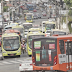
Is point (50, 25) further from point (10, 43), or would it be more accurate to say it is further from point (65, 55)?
point (65, 55)

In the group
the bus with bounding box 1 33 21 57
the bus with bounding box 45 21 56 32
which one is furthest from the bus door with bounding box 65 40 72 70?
the bus with bounding box 45 21 56 32

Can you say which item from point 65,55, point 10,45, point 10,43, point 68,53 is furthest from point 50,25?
point 65,55

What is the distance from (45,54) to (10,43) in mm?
13968

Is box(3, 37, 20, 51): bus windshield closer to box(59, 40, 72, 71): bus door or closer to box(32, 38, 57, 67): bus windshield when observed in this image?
box(32, 38, 57, 67): bus windshield

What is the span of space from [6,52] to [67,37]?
1393 centimetres

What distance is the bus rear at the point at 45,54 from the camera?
18.7 meters

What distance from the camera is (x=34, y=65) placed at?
19.0m

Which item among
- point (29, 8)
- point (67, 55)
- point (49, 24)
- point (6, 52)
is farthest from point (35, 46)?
point (29, 8)

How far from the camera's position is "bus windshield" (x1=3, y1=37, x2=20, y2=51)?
105 ft

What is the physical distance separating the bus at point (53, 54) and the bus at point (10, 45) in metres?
13.2

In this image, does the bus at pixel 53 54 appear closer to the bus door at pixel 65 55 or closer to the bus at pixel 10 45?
the bus door at pixel 65 55

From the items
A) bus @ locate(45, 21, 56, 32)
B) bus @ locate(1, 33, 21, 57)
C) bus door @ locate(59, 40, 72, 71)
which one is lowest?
bus @ locate(45, 21, 56, 32)

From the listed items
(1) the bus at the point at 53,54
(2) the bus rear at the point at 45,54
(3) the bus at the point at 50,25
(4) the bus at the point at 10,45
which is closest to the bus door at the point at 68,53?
(1) the bus at the point at 53,54

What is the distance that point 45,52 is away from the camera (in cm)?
1888
